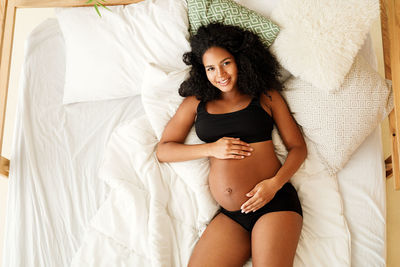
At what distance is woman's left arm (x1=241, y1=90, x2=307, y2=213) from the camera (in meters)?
1.35

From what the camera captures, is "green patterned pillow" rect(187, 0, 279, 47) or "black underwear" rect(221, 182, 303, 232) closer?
"black underwear" rect(221, 182, 303, 232)

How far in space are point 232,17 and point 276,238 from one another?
101 centimetres

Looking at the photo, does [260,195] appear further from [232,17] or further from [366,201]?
[232,17]

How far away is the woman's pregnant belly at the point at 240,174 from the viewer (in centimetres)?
139

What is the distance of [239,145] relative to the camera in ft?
4.72

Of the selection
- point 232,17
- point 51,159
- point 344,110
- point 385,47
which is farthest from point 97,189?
point 385,47

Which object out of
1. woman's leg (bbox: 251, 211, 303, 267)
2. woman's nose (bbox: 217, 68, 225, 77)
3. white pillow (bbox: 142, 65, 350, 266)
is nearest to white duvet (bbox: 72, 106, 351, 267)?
white pillow (bbox: 142, 65, 350, 266)

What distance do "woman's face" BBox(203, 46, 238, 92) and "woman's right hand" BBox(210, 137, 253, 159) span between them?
223mm

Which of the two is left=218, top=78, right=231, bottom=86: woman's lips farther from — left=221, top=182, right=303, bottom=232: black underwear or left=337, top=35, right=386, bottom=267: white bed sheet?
left=337, top=35, right=386, bottom=267: white bed sheet

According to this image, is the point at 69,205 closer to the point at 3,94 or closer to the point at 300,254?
the point at 3,94

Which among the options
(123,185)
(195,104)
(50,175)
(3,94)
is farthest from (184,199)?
(3,94)

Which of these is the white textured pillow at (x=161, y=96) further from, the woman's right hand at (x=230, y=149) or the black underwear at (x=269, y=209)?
the black underwear at (x=269, y=209)

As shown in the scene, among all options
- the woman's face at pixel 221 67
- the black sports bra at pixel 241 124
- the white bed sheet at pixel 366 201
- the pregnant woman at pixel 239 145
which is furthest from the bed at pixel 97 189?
the woman's face at pixel 221 67

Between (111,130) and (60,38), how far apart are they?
0.65 metres
